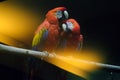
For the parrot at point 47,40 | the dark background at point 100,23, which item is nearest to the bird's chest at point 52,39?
the parrot at point 47,40

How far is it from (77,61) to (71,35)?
6.3 inches

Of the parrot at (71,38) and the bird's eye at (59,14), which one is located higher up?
the bird's eye at (59,14)

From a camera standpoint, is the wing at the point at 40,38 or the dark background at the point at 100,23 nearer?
the wing at the point at 40,38

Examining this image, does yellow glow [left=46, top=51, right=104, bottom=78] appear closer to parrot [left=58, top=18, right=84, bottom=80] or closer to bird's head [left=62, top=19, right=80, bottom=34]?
parrot [left=58, top=18, right=84, bottom=80]

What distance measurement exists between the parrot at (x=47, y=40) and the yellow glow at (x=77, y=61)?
52mm

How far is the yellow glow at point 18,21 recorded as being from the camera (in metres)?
1.72

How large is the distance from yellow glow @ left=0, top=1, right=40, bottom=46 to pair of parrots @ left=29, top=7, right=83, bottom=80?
0.05 metres

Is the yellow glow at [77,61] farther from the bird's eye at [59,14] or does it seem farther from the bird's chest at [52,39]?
the bird's eye at [59,14]

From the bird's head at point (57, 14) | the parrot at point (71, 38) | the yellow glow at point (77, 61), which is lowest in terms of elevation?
the yellow glow at point (77, 61)

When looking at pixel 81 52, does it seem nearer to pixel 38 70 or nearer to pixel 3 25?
pixel 38 70

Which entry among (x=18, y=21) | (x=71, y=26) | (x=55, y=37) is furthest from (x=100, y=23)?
(x=18, y=21)

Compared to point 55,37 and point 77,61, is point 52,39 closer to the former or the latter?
point 55,37

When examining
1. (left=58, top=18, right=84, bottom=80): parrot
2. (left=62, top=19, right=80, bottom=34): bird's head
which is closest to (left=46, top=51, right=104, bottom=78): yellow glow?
(left=58, top=18, right=84, bottom=80): parrot

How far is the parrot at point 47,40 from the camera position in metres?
1.68
